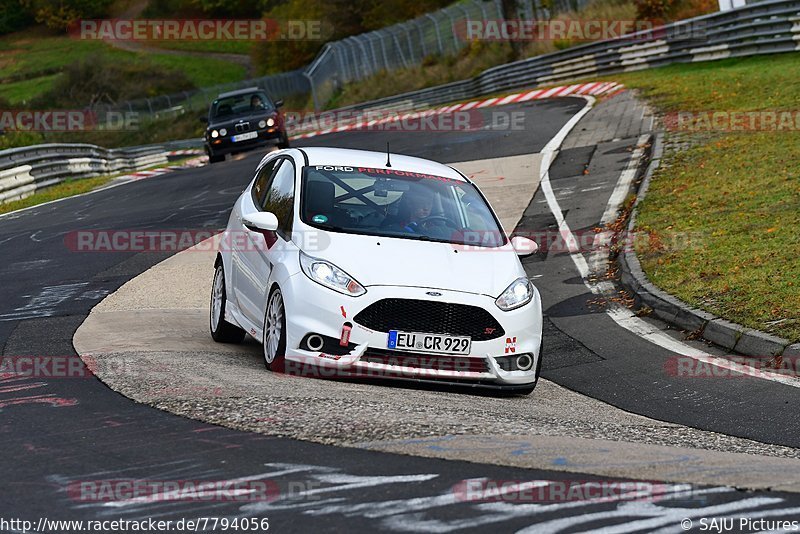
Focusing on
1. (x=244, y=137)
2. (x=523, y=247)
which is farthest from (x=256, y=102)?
(x=523, y=247)

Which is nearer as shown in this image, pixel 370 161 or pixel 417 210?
pixel 417 210

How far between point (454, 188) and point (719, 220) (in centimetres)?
583

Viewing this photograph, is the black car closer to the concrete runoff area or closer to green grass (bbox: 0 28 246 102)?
the concrete runoff area

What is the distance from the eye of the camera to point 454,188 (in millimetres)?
10477

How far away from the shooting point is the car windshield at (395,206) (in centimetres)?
964

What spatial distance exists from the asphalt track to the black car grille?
4.19 ft

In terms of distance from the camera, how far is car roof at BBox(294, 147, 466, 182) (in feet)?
34.0

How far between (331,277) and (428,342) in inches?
32.0

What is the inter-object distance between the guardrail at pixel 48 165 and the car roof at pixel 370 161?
17815 millimetres

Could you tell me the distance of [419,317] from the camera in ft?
28.5

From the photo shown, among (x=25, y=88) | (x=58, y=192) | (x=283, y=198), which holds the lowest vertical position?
(x=58, y=192)
